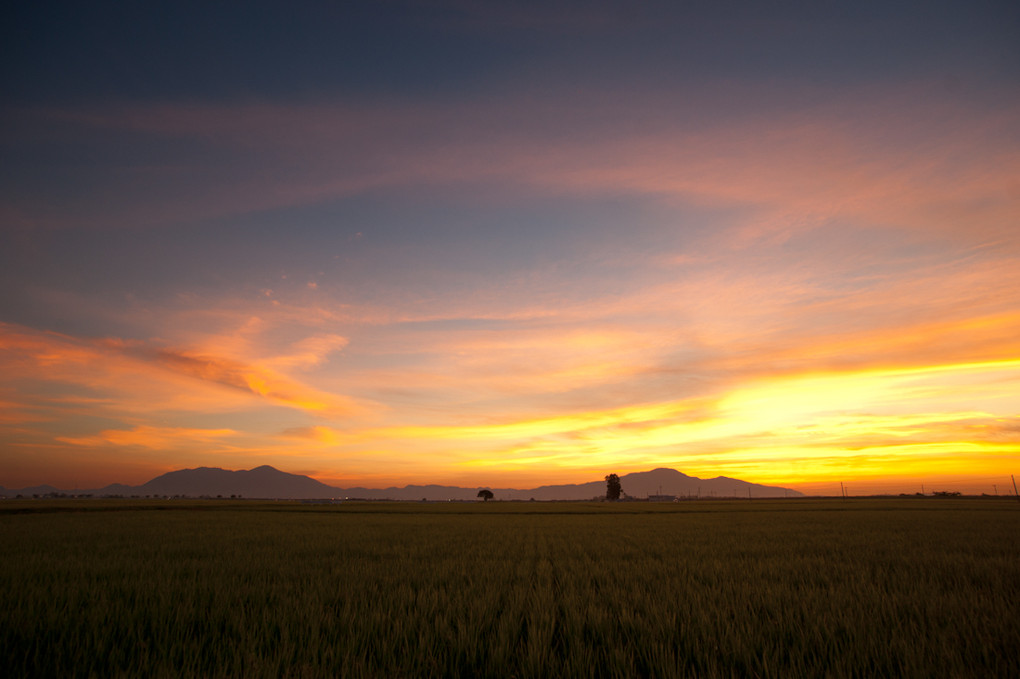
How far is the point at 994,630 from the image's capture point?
176 inches

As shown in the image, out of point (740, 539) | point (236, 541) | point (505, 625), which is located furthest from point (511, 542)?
point (505, 625)

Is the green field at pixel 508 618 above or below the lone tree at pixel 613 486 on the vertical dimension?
above

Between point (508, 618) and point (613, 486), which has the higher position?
point (508, 618)

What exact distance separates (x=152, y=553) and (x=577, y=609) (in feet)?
36.8

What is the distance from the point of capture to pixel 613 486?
138 meters

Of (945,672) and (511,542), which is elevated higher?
(945,672)

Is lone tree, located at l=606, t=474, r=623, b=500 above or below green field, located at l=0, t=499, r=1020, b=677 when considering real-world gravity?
below

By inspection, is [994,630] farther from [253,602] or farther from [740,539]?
[740,539]

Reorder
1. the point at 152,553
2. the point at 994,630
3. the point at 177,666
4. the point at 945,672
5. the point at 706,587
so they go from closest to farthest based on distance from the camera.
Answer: the point at 945,672 < the point at 177,666 < the point at 994,630 < the point at 706,587 < the point at 152,553

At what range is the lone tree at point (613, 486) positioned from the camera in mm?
135500

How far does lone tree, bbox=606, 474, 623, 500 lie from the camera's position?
13550 cm

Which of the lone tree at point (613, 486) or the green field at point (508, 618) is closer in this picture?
the green field at point (508, 618)

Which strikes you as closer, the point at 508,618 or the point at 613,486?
the point at 508,618

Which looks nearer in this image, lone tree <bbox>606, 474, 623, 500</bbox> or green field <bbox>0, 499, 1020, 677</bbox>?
green field <bbox>0, 499, 1020, 677</bbox>
